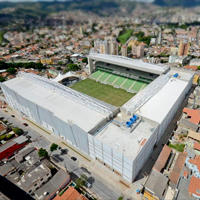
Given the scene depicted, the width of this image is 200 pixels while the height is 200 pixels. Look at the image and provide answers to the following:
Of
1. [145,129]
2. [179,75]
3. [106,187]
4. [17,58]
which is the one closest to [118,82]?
[179,75]

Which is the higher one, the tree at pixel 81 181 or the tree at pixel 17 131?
the tree at pixel 17 131

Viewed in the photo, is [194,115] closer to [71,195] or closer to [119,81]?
[119,81]

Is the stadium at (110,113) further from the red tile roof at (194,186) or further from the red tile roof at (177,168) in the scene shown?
the red tile roof at (194,186)

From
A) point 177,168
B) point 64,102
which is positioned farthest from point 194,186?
point 64,102

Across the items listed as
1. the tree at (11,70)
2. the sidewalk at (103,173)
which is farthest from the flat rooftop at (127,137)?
the tree at (11,70)

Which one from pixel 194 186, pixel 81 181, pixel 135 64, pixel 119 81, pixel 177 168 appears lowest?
pixel 81 181
